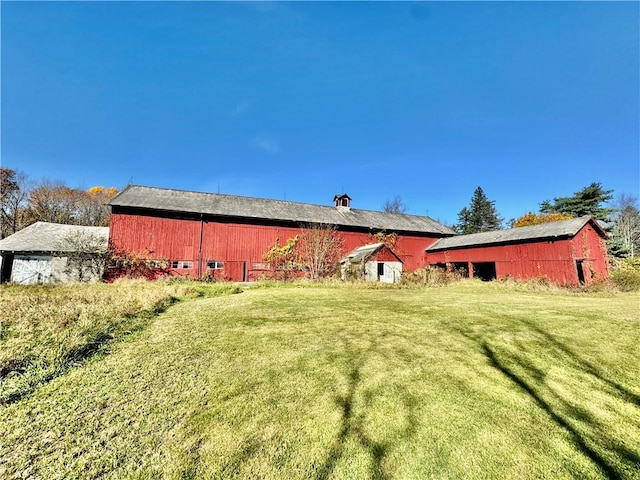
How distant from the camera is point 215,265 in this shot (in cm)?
2100

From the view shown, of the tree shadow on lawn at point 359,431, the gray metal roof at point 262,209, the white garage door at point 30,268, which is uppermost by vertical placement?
the gray metal roof at point 262,209

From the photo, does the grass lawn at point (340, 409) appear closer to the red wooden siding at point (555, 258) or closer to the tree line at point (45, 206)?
the red wooden siding at point (555, 258)

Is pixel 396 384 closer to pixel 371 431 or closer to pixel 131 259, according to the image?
pixel 371 431

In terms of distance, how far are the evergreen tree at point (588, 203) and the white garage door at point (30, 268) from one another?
51.0m

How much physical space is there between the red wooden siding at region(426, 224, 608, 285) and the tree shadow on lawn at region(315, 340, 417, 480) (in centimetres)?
1889

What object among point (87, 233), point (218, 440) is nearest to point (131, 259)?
point (87, 233)

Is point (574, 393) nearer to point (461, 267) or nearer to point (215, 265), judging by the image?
point (215, 265)

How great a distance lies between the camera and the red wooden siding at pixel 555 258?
16953 millimetres

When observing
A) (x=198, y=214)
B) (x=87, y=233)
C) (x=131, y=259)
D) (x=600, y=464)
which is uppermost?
(x=198, y=214)

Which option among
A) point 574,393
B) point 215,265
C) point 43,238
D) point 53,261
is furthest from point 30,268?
point 574,393

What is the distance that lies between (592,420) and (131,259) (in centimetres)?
2204

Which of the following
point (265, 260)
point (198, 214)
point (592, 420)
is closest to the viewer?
point (592, 420)

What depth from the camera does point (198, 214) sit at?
2089 centimetres

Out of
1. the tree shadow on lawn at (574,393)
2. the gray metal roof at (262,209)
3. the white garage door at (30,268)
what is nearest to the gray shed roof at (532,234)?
the gray metal roof at (262,209)
